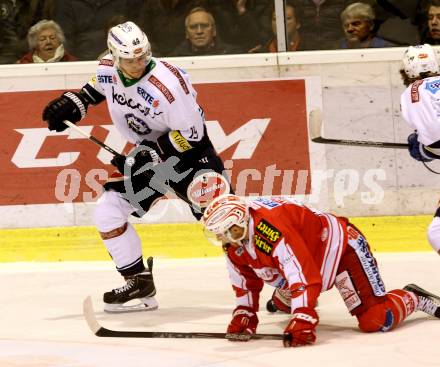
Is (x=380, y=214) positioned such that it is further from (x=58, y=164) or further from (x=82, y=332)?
(x=82, y=332)

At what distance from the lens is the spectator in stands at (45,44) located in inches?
328

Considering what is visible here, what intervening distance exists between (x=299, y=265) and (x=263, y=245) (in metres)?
0.16

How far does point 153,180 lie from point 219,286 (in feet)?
2.83

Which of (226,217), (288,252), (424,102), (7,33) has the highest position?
(7,33)

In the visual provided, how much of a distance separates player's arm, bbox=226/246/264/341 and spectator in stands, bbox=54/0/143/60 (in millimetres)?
3358

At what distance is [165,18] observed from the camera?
27.3 feet

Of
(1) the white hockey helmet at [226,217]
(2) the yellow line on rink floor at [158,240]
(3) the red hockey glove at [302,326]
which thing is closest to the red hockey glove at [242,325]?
(3) the red hockey glove at [302,326]

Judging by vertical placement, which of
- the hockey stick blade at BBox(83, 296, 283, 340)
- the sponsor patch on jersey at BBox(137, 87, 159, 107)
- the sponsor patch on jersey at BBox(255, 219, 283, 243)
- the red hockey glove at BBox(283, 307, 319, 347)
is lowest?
the hockey stick blade at BBox(83, 296, 283, 340)

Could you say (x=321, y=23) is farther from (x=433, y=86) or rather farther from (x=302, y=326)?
(x=302, y=326)

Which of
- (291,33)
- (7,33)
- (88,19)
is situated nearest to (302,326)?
(291,33)

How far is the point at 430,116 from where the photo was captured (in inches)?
229

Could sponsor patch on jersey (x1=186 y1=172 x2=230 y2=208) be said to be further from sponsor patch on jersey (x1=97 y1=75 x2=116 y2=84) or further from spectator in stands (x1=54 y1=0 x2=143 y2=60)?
spectator in stands (x1=54 y1=0 x2=143 y2=60)

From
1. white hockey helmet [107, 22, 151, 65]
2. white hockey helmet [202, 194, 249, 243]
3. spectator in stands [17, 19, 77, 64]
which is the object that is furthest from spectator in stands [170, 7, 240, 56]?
white hockey helmet [202, 194, 249, 243]

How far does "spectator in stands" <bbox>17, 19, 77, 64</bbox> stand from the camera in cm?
834
